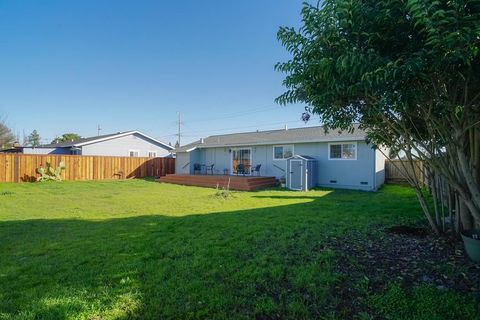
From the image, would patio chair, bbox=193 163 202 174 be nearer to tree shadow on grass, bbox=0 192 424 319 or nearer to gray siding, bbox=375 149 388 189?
gray siding, bbox=375 149 388 189

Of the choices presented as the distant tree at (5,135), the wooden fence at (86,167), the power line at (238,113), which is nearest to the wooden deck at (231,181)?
the wooden fence at (86,167)

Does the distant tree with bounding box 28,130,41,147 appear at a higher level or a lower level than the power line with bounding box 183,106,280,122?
lower

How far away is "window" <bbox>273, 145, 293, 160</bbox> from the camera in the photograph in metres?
15.7

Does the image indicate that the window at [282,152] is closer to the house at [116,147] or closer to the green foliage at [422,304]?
the green foliage at [422,304]

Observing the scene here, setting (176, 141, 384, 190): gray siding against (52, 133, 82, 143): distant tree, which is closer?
(176, 141, 384, 190): gray siding

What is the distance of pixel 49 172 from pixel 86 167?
89.9 inches

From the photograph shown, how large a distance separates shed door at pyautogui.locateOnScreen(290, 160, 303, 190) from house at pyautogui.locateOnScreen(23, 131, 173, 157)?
A: 55.9ft

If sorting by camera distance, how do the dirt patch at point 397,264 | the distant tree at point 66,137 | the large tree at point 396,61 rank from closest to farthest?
the large tree at point 396,61
the dirt patch at point 397,264
the distant tree at point 66,137

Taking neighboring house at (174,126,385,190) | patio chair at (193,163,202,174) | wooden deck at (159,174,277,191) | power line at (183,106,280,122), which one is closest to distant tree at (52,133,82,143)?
power line at (183,106,280,122)

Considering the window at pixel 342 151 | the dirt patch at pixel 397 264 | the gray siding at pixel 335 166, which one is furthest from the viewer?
the window at pixel 342 151

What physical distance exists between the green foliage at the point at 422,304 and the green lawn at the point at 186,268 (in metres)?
0.01

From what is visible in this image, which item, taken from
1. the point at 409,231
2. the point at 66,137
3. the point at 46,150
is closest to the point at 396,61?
the point at 409,231

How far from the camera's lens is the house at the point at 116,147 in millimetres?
23391

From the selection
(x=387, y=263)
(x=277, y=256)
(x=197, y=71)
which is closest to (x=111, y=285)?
(x=277, y=256)
